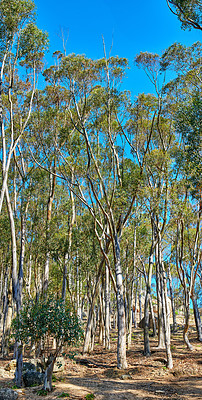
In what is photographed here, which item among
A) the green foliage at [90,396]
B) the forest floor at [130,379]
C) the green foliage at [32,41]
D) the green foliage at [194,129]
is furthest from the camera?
the green foliage at [32,41]

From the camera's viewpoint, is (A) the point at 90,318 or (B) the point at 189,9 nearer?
(B) the point at 189,9

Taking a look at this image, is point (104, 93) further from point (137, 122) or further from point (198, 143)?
point (198, 143)

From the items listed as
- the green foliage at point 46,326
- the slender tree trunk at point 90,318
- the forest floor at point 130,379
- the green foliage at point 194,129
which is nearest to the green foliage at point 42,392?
the forest floor at point 130,379

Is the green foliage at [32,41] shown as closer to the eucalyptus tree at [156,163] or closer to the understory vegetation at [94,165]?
the understory vegetation at [94,165]

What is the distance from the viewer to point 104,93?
59.5 feet

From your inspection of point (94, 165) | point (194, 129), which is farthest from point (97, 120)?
point (194, 129)

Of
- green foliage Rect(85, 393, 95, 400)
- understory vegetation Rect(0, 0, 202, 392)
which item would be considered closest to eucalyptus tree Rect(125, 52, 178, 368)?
understory vegetation Rect(0, 0, 202, 392)

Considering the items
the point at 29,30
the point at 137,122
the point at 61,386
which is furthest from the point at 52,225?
the point at 29,30

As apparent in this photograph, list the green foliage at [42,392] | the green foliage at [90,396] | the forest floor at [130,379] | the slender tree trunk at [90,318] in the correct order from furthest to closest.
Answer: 1. the slender tree trunk at [90,318]
2. the forest floor at [130,379]
3. the green foliage at [42,392]
4. the green foliage at [90,396]

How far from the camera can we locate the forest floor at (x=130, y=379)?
443 inches

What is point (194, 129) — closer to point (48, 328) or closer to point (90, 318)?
point (48, 328)

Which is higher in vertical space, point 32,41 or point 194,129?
point 32,41

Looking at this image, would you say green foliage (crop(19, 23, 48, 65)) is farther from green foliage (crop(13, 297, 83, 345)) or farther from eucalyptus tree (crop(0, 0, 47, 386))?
green foliage (crop(13, 297, 83, 345))

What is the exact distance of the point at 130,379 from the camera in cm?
1393
